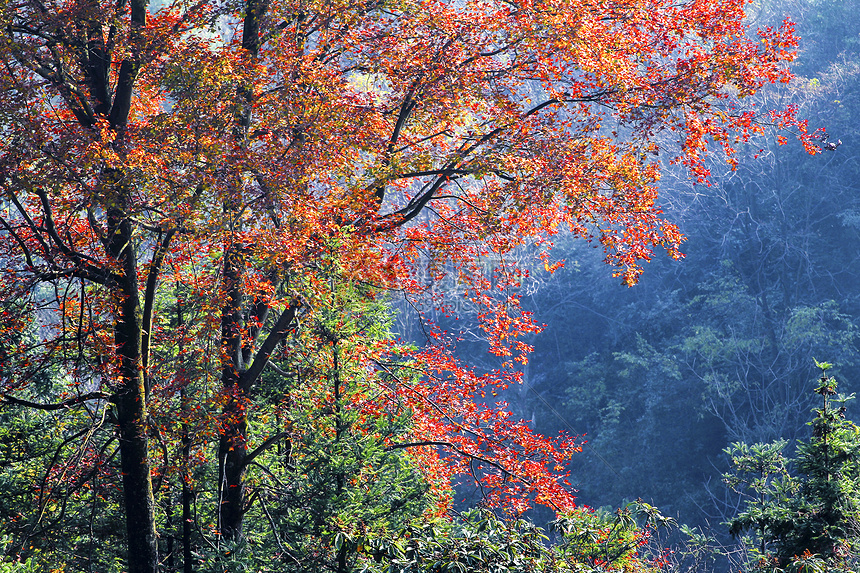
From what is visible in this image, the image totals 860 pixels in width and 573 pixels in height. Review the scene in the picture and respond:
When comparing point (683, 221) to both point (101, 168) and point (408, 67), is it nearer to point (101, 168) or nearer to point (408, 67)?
point (408, 67)

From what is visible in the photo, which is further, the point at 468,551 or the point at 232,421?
the point at 232,421

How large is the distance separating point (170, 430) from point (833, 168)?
813 inches

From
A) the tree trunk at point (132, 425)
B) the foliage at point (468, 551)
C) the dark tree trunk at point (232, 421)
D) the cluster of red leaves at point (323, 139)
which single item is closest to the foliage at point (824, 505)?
the cluster of red leaves at point (323, 139)

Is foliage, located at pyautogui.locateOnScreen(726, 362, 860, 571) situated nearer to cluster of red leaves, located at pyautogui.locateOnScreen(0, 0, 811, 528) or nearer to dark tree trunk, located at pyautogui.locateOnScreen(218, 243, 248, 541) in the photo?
cluster of red leaves, located at pyautogui.locateOnScreen(0, 0, 811, 528)

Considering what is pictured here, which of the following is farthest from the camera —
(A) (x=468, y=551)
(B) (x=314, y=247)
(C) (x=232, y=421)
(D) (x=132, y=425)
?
(D) (x=132, y=425)

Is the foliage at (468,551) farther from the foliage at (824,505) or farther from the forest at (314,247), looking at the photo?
Result: the foliage at (824,505)

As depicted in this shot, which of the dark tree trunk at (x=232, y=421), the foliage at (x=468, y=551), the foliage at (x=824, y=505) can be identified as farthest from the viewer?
the dark tree trunk at (x=232, y=421)

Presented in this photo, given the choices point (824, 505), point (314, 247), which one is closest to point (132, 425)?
point (314, 247)

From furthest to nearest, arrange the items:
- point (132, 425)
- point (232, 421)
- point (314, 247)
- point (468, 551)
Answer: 1. point (132, 425)
2. point (232, 421)
3. point (314, 247)
4. point (468, 551)

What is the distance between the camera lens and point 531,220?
7.18 m

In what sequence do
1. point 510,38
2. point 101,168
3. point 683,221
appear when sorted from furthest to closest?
point 683,221
point 510,38
point 101,168

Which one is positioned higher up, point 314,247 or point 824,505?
point 314,247

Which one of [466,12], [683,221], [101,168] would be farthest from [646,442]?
[101,168]

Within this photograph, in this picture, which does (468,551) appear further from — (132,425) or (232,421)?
(132,425)
